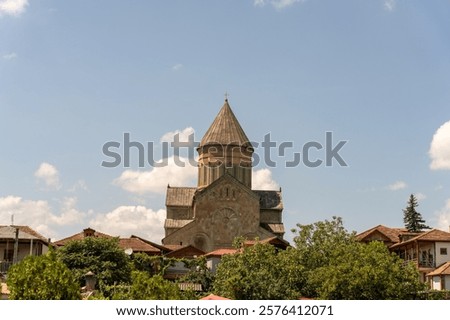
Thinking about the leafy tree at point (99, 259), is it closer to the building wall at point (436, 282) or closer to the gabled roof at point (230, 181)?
the building wall at point (436, 282)

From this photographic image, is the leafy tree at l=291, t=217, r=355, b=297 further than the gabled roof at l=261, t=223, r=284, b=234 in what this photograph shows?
No

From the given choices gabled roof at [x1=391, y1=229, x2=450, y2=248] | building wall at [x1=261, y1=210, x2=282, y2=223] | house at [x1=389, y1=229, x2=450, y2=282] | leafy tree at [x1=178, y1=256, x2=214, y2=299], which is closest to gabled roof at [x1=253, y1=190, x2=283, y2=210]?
building wall at [x1=261, y1=210, x2=282, y2=223]

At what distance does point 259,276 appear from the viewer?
1157 inches

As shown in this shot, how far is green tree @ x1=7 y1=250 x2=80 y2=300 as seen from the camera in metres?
17.6

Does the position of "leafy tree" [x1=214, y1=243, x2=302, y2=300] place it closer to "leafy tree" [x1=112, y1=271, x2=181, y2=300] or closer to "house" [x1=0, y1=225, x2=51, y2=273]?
"leafy tree" [x1=112, y1=271, x2=181, y2=300]

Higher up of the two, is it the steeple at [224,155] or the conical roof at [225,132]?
the conical roof at [225,132]

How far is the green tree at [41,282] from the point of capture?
1764cm

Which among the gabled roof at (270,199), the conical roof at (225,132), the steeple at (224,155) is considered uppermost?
the conical roof at (225,132)

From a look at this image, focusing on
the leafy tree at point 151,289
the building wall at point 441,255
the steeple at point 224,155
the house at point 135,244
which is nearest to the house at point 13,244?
the house at point 135,244

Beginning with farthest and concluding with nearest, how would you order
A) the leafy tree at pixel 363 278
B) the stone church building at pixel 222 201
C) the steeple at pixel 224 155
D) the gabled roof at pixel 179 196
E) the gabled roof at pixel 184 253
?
the gabled roof at pixel 179 196
the steeple at pixel 224 155
the stone church building at pixel 222 201
the gabled roof at pixel 184 253
the leafy tree at pixel 363 278

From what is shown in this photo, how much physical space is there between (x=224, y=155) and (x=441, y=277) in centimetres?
2698

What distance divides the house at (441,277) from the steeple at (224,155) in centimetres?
2433
